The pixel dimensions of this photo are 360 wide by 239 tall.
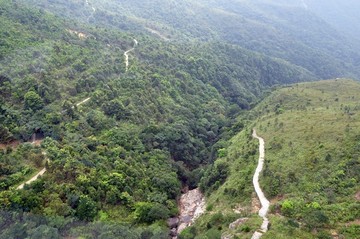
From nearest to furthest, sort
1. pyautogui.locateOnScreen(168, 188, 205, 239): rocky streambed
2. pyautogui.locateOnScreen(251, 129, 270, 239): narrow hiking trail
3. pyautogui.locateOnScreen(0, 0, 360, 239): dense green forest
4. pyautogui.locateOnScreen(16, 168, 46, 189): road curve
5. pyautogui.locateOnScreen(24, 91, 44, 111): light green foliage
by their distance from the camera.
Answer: pyautogui.locateOnScreen(251, 129, 270, 239): narrow hiking trail, pyautogui.locateOnScreen(0, 0, 360, 239): dense green forest, pyautogui.locateOnScreen(16, 168, 46, 189): road curve, pyautogui.locateOnScreen(168, 188, 205, 239): rocky streambed, pyautogui.locateOnScreen(24, 91, 44, 111): light green foliage

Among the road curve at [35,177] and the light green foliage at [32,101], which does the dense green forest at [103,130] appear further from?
the road curve at [35,177]

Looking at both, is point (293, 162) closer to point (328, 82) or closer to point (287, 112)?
point (287, 112)

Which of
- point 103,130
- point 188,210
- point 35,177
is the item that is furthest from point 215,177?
point 35,177

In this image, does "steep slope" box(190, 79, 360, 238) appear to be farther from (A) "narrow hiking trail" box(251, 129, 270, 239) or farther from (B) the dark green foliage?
(A) "narrow hiking trail" box(251, 129, 270, 239)

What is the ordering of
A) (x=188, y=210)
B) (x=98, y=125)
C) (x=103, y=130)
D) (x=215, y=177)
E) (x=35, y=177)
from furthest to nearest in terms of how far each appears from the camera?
(x=103, y=130) < (x=98, y=125) < (x=215, y=177) < (x=188, y=210) < (x=35, y=177)

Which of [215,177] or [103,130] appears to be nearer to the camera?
[215,177]

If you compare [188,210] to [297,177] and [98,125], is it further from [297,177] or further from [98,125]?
[98,125]

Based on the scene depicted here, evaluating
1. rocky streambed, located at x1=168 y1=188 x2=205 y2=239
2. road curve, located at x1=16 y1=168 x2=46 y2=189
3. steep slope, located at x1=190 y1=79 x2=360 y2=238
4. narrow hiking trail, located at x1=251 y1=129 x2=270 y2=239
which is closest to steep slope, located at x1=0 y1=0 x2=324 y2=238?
road curve, located at x1=16 y1=168 x2=46 y2=189

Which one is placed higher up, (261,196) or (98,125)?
(261,196)
